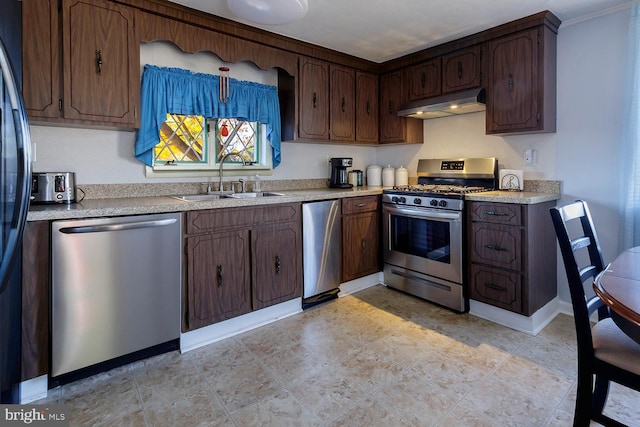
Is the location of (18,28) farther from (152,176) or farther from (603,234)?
(603,234)

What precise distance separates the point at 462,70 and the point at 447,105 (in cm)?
34

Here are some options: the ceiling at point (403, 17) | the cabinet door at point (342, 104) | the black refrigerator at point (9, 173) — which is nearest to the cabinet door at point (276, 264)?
the cabinet door at point (342, 104)

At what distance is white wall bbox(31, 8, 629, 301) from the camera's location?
2.46 metres

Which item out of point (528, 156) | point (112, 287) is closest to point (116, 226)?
point (112, 287)

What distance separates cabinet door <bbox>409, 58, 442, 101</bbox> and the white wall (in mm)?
811

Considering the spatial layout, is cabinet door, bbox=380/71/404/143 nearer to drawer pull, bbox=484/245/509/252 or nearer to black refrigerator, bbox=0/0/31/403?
drawer pull, bbox=484/245/509/252

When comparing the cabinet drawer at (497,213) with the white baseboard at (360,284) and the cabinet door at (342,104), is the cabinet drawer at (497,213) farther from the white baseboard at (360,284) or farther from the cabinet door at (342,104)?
the cabinet door at (342,104)

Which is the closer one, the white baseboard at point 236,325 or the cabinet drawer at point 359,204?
the white baseboard at point 236,325

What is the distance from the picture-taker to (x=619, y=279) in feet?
3.73

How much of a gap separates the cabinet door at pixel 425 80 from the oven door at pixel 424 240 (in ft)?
3.87

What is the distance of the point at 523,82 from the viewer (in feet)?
9.21

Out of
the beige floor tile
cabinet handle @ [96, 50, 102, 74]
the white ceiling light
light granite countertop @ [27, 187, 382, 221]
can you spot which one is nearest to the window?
light granite countertop @ [27, 187, 382, 221]

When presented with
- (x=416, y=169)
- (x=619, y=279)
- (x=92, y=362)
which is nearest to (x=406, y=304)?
(x=416, y=169)

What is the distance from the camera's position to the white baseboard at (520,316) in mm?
2574
